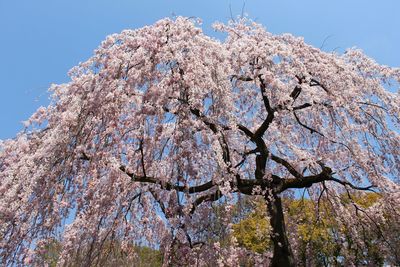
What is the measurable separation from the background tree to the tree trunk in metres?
0.02

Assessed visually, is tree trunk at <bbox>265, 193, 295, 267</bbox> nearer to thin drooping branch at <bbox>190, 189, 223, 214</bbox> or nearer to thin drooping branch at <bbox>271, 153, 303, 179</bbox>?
thin drooping branch at <bbox>271, 153, 303, 179</bbox>

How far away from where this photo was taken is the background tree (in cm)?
391

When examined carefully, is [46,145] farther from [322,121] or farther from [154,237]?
[322,121]

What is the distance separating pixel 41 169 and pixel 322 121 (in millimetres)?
4837

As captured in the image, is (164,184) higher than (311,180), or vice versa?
(311,180)

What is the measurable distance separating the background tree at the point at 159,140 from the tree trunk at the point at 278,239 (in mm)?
21

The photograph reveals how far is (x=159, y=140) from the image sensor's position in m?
4.34

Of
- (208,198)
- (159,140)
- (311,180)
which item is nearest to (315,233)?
(311,180)

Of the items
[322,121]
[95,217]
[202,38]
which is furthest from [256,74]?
[95,217]

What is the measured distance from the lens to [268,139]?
6.95m

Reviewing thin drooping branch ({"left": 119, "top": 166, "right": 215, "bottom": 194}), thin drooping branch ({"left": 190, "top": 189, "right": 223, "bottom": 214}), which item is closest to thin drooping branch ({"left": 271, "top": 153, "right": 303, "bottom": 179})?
thin drooping branch ({"left": 119, "top": 166, "right": 215, "bottom": 194})

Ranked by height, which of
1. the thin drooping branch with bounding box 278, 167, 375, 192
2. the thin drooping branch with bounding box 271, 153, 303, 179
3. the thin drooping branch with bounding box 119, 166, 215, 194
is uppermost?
the thin drooping branch with bounding box 271, 153, 303, 179

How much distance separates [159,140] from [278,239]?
3154mm

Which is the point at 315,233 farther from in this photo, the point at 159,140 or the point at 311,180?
the point at 159,140
